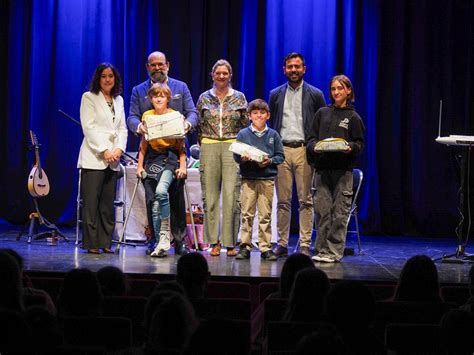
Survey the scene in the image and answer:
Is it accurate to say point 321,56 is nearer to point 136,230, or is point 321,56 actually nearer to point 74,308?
point 136,230

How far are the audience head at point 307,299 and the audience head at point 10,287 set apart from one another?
1.28 m

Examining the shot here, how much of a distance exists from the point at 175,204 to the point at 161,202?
27 cm

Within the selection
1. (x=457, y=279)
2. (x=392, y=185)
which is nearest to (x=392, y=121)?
(x=392, y=185)

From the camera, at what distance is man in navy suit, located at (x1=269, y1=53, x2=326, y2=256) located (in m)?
7.75

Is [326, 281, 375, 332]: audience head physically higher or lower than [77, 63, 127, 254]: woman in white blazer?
lower

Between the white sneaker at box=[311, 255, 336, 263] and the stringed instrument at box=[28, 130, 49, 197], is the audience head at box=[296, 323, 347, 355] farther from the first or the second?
→ the stringed instrument at box=[28, 130, 49, 197]

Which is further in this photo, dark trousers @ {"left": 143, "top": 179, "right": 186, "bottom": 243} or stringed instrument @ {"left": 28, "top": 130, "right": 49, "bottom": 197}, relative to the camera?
stringed instrument @ {"left": 28, "top": 130, "right": 49, "bottom": 197}

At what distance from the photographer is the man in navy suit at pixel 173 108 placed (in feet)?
25.1

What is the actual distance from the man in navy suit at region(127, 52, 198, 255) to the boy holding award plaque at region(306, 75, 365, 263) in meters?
1.27

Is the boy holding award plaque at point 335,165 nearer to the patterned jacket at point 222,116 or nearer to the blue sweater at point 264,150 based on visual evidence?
the blue sweater at point 264,150

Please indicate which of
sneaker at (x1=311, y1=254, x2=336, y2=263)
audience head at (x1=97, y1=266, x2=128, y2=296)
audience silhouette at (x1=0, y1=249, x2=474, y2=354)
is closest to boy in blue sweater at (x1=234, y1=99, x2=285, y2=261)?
sneaker at (x1=311, y1=254, x2=336, y2=263)

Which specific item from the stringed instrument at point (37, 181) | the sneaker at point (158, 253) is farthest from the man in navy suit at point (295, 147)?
the stringed instrument at point (37, 181)

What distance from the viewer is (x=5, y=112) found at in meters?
10.9

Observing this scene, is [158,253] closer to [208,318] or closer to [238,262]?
[238,262]
